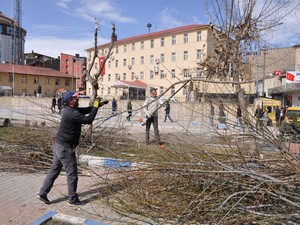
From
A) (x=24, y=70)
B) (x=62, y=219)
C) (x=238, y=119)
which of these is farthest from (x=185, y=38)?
(x=62, y=219)

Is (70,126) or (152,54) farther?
(152,54)

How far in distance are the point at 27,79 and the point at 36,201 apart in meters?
61.2

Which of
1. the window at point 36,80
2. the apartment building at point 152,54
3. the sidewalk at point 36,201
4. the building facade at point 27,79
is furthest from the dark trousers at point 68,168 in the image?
the window at point 36,80

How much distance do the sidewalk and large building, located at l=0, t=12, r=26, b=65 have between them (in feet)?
266

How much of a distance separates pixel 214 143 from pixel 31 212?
2939 mm

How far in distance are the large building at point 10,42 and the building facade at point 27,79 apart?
20152 mm

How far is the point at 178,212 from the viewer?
317cm

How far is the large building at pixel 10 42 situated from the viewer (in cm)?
7744

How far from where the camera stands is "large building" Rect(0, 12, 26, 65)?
77438mm

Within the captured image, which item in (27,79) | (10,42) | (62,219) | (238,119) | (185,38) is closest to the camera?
(62,219)

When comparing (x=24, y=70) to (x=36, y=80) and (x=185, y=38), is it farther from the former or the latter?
(x=185, y=38)

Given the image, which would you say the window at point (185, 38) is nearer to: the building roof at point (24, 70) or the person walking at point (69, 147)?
the building roof at point (24, 70)

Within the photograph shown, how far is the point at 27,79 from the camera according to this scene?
196 feet

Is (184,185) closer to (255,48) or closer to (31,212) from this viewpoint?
(31,212)
